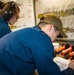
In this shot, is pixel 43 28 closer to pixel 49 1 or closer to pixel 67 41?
pixel 67 41

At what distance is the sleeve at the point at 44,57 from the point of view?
37.0 inches

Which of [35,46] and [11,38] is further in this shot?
[11,38]

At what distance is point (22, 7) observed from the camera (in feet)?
8.40

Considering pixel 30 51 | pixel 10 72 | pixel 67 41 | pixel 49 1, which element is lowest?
pixel 67 41

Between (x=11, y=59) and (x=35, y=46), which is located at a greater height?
(x=35, y=46)

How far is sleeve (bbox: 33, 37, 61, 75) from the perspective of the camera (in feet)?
3.08

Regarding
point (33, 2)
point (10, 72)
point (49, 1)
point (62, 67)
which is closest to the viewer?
point (10, 72)

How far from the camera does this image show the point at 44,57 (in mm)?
947

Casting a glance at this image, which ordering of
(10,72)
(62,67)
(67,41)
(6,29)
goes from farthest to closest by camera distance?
(67,41)
(6,29)
(62,67)
(10,72)

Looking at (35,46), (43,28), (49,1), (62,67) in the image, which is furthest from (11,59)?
(49,1)

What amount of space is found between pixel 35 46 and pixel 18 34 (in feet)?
0.55

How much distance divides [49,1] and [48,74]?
1.51 meters

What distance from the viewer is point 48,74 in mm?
991

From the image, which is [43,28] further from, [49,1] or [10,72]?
[49,1]
